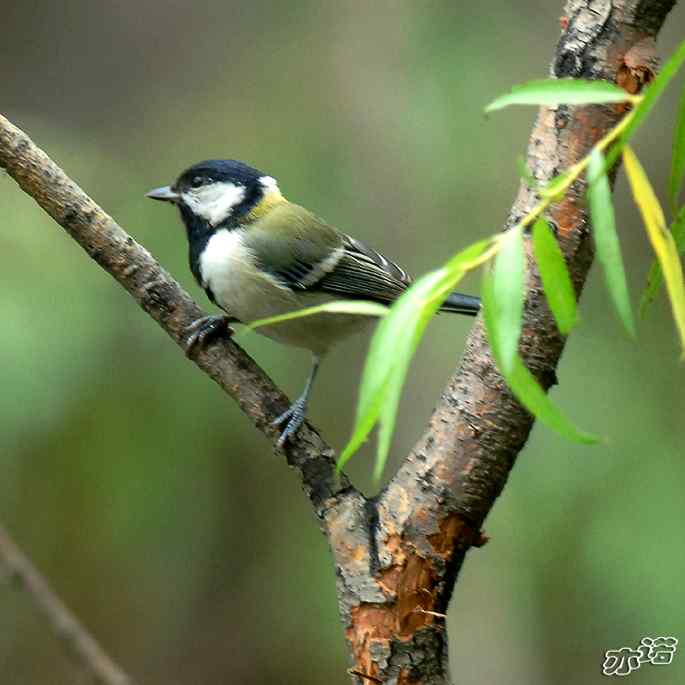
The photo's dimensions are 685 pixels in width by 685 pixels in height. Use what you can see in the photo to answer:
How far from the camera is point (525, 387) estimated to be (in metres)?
0.92

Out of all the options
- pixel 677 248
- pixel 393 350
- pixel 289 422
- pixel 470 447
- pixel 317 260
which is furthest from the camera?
pixel 317 260

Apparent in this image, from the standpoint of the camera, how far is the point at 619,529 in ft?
8.79

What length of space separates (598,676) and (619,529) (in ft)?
4.49

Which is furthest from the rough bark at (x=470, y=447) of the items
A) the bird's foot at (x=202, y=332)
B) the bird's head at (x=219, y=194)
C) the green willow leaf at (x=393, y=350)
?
the bird's head at (x=219, y=194)

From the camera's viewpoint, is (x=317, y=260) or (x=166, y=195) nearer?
(x=317, y=260)

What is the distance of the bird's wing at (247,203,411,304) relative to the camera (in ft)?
7.68

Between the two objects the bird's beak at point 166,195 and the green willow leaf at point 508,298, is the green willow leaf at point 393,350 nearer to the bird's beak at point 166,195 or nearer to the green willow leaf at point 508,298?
the green willow leaf at point 508,298

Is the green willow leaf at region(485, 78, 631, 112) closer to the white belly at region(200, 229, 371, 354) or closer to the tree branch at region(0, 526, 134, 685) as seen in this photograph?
the tree branch at region(0, 526, 134, 685)

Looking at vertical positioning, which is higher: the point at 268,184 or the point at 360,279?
the point at 268,184

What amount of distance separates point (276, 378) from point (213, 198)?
0.72 meters

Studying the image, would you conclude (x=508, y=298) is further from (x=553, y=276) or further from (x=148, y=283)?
(x=148, y=283)

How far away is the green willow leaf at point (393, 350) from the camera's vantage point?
2.72 feet

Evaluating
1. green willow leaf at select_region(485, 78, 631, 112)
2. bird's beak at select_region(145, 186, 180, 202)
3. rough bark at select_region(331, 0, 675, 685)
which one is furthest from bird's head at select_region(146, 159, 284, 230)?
green willow leaf at select_region(485, 78, 631, 112)

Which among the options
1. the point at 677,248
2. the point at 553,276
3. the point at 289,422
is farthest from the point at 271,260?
the point at 553,276
